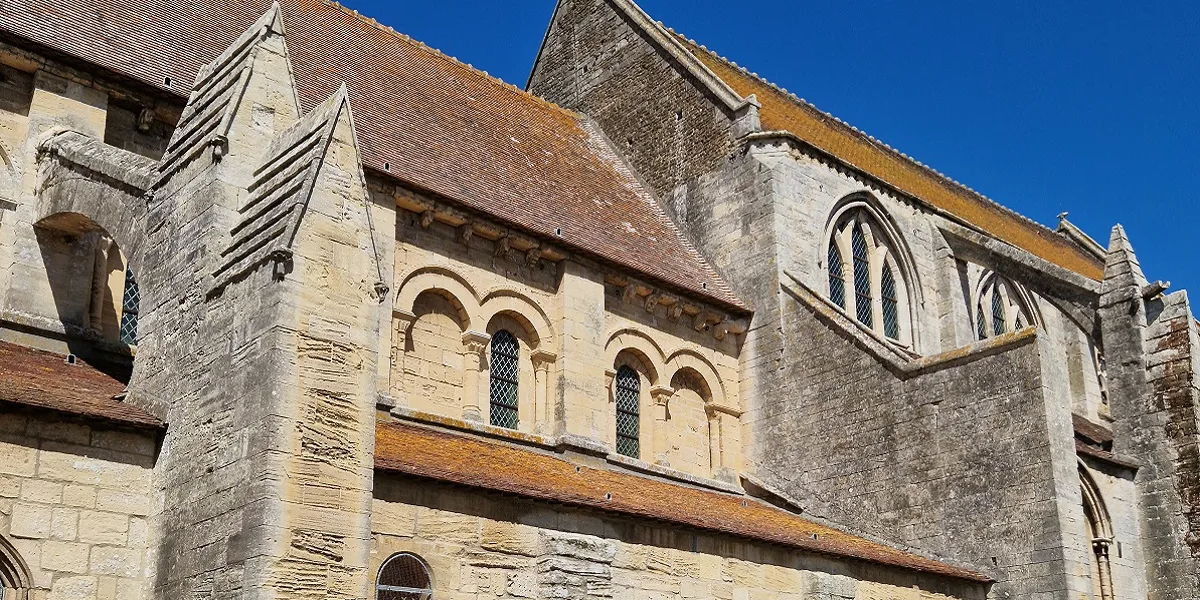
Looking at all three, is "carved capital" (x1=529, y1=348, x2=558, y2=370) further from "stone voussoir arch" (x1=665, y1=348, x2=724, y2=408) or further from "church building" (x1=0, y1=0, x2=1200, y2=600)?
"stone voussoir arch" (x1=665, y1=348, x2=724, y2=408)

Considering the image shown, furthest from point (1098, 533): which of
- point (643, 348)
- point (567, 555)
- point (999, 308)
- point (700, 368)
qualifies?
point (567, 555)

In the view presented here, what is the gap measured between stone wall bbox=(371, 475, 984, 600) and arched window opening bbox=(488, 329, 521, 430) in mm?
3892

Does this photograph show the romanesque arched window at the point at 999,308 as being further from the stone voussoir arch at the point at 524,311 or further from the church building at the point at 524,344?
the stone voussoir arch at the point at 524,311

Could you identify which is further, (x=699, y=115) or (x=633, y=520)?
(x=699, y=115)

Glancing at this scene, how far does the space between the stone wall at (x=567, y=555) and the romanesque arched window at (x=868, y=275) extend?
733 cm

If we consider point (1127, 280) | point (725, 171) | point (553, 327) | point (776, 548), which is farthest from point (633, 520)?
point (1127, 280)

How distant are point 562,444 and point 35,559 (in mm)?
7808

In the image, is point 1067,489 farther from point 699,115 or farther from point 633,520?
point 699,115

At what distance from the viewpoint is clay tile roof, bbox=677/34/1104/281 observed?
77.8 feet

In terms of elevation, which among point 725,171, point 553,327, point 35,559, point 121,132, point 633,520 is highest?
point 725,171

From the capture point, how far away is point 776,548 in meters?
14.6

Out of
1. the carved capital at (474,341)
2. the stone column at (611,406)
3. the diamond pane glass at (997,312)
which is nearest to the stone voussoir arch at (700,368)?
the stone column at (611,406)

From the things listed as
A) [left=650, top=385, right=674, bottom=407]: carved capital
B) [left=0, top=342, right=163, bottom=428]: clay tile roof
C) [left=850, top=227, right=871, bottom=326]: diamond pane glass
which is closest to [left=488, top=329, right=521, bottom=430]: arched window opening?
[left=650, top=385, right=674, bottom=407]: carved capital

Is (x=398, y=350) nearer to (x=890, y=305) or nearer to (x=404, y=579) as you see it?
(x=404, y=579)
